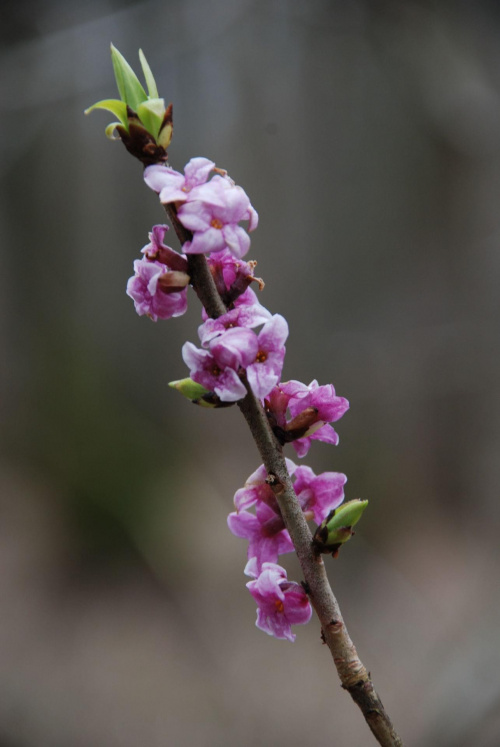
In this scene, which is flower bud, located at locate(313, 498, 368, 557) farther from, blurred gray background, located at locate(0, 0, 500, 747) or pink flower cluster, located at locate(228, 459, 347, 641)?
blurred gray background, located at locate(0, 0, 500, 747)

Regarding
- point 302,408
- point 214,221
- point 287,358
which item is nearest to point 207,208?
point 214,221

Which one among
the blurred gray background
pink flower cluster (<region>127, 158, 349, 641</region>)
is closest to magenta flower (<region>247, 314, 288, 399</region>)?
pink flower cluster (<region>127, 158, 349, 641</region>)

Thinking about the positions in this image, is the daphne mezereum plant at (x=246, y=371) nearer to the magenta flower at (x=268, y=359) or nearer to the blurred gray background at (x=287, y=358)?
the magenta flower at (x=268, y=359)

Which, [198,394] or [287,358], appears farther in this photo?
[287,358]

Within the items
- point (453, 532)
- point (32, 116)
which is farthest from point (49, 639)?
point (32, 116)

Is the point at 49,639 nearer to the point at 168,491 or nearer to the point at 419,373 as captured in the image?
the point at 168,491

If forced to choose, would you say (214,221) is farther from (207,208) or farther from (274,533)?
(274,533)

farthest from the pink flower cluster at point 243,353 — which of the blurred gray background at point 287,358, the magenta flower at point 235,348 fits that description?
the blurred gray background at point 287,358
